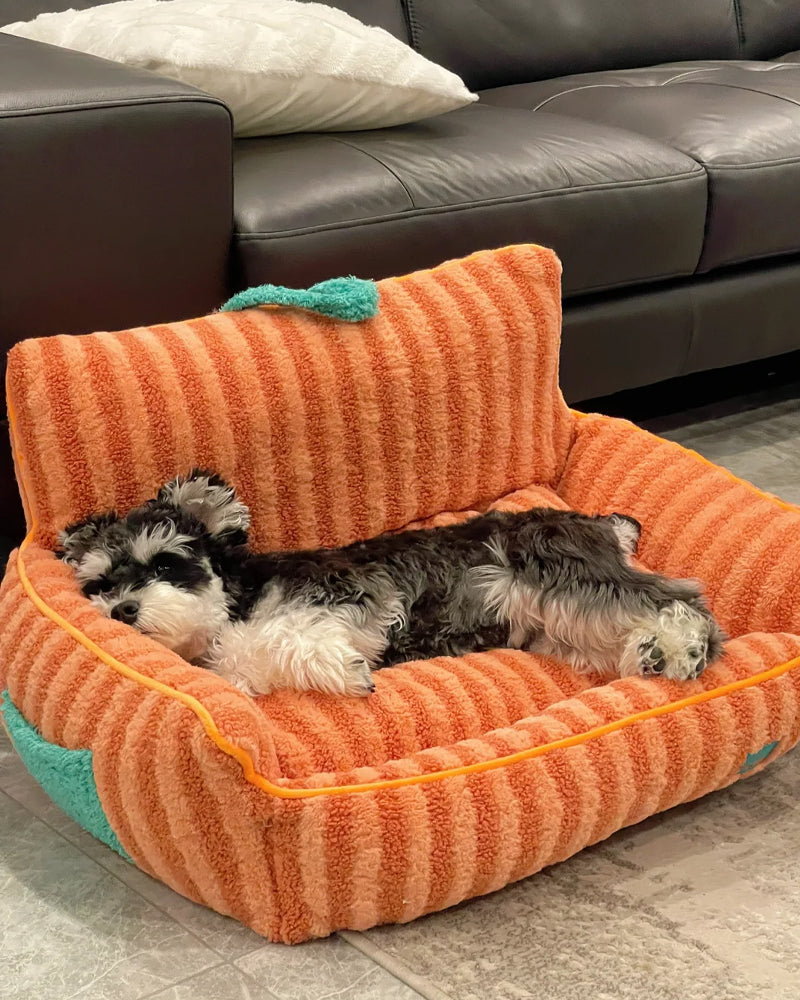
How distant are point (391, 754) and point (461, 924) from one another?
220mm

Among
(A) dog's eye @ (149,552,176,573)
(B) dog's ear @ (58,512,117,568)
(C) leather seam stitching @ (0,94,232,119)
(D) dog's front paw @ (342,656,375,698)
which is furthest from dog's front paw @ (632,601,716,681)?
(C) leather seam stitching @ (0,94,232,119)

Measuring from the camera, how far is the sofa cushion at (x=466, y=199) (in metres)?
2.11

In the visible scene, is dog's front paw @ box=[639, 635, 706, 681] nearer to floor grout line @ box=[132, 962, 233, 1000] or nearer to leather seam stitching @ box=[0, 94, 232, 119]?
floor grout line @ box=[132, 962, 233, 1000]

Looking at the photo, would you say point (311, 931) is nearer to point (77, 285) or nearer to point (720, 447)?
point (77, 285)

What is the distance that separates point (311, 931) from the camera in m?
1.40

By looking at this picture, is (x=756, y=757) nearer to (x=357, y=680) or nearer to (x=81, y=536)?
(x=357, y=680)

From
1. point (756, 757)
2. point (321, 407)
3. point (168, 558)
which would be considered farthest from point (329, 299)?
point (756, 757)

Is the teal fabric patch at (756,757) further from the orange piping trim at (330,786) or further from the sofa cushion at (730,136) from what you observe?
the sofa cushion at (730,136)

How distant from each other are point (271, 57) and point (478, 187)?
434 mm

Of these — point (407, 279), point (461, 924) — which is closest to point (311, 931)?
point (461, 924)

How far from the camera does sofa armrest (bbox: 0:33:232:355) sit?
1805mm

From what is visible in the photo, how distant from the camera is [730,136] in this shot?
264 cm

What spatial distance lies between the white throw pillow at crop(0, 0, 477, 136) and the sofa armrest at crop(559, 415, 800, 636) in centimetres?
77

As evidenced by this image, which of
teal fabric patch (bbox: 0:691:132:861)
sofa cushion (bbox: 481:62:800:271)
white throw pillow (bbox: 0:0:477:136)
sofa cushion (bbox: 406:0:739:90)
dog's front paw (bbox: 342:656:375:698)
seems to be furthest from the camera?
sofa cushion (bbox: 406:0:739:90)
